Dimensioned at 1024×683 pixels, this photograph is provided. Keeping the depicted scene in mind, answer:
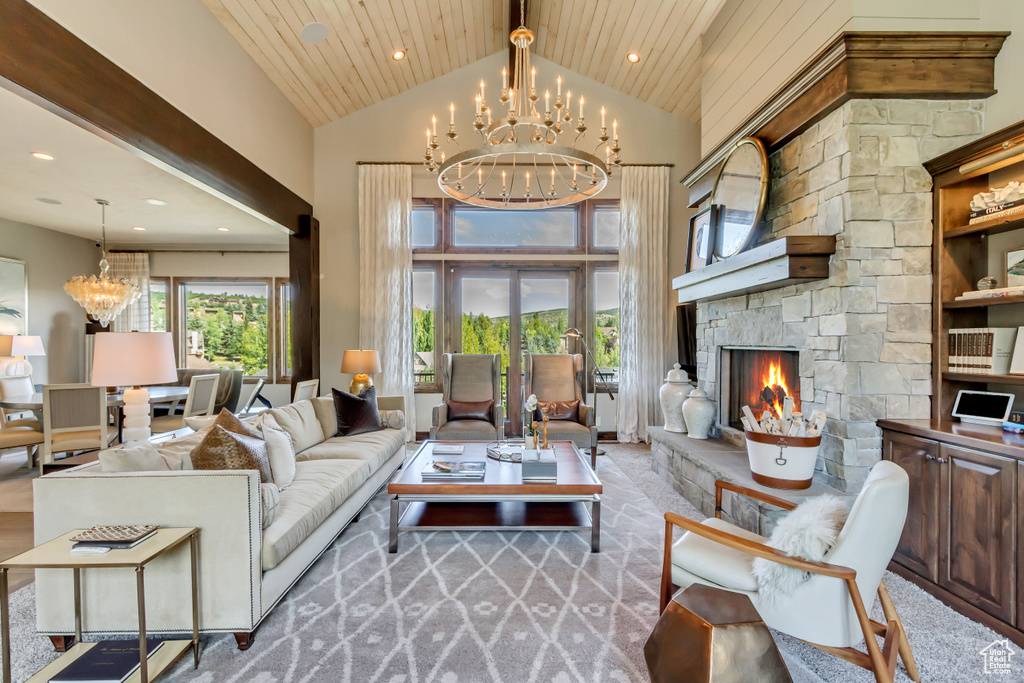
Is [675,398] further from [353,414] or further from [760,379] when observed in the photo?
[353,414]

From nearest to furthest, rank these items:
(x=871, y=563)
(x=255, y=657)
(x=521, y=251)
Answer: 1. (x=871, y=563)
2. (x=255, y=657)
3. (x=521, y=251)

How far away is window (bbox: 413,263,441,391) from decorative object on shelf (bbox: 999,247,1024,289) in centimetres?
489

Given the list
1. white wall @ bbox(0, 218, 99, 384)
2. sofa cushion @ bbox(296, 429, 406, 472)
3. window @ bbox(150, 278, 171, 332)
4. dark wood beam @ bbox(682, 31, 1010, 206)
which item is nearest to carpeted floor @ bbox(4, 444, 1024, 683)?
sofa cushion @ bbox(296, 429, 406, 472)

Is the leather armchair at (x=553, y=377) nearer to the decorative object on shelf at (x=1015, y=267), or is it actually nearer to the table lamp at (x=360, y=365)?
the table lamp at (x=360, y=365)

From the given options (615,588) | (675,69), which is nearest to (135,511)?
(615,588)

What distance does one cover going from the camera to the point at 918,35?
252 centimetres

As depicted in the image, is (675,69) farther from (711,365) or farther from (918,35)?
(711,365)

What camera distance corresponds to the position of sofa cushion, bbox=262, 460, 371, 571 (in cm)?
205

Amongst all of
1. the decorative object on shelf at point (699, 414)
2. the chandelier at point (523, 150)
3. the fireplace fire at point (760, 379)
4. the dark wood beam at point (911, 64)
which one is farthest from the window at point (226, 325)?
the dark wood beam at point (911, 64)

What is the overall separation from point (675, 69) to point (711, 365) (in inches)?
123

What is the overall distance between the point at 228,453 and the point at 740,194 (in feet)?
12.1

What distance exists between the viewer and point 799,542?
1604 mm

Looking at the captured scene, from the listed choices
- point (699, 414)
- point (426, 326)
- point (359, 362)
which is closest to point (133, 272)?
point (359, 362)

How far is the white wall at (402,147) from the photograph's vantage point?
5703mm
